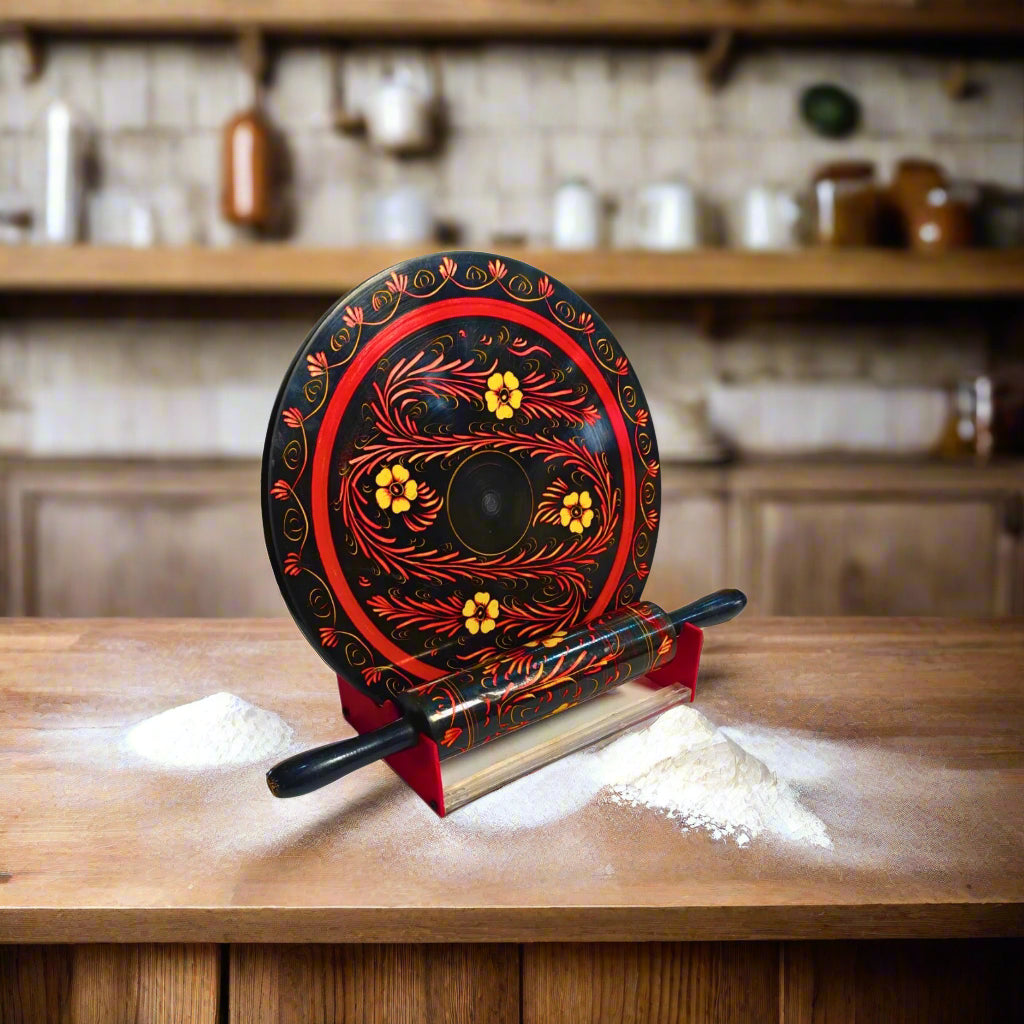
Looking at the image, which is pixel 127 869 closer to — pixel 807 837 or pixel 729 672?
pixel 807 837

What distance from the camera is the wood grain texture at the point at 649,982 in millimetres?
477

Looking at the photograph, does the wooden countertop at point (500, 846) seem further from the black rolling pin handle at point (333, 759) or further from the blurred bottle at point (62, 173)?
the blurred bottle at point (62, 173)

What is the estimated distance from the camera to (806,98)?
2475 millimetres

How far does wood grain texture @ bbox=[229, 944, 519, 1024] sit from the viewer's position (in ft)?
1.56

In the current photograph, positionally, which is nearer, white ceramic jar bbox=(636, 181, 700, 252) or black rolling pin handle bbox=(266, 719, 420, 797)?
black rolling pin handle bbox=(266, 719, 420, 797)

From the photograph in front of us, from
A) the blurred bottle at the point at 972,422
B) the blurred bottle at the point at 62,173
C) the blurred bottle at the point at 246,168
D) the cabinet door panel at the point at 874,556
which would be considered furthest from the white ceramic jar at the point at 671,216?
the blurred bottle at the point at 62,173

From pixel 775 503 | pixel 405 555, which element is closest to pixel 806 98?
pixel 775 503

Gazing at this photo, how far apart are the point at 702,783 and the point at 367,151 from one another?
2325mm

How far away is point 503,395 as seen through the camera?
2.18ft

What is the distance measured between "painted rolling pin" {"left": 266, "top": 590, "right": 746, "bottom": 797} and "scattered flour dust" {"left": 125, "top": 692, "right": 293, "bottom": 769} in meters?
0.09

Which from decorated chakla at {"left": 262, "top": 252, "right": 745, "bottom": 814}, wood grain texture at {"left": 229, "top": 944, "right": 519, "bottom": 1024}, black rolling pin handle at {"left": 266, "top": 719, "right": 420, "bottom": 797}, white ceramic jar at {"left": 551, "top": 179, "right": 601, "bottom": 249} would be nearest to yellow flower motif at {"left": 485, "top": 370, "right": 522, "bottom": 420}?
decorated chakla at {"left": 262, "top": 252, "right": 745, "bottom": 814}

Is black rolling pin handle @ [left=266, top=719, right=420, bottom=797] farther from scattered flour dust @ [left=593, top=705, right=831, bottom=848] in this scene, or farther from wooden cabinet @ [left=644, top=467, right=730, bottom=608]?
wooden cabinet @ [left=644, top=467, right=730, bottom=608]

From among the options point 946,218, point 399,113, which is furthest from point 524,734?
point 946,218

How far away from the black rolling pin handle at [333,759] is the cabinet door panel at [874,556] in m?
1.78
